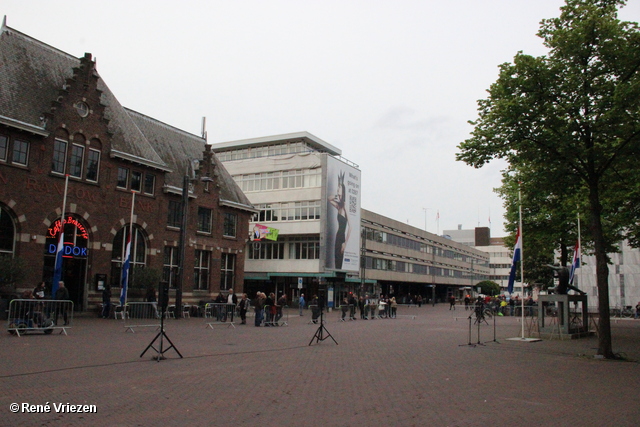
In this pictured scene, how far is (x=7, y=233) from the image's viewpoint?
25547mm

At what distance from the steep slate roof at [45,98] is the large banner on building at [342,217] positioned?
71.7 ft

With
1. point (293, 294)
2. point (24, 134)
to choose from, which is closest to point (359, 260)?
point (293, 294)

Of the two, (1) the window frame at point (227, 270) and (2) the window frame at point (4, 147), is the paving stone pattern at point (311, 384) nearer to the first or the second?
(2) the window frame at point (4, 147)

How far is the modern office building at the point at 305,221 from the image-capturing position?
58.0 meters

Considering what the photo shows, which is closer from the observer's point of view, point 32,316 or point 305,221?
point 32,316

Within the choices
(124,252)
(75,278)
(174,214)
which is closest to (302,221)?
(174,214)

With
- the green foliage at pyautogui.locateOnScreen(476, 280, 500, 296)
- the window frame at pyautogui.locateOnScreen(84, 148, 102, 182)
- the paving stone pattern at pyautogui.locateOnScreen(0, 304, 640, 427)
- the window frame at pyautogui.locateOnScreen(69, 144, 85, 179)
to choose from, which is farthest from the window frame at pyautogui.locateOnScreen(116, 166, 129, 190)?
the green foliage at pyautogui.locateOnScreen(476, 280, 500, 296)

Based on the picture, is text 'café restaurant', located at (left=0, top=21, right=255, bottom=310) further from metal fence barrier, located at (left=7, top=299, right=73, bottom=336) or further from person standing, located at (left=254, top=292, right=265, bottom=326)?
metal fence barrier, located at (left=7, top=299, right=73, bottom=336)

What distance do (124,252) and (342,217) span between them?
3282 cm

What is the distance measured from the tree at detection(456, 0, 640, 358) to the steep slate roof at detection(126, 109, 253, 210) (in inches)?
1010

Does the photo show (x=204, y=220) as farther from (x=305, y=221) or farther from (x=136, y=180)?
(x=305, y=221)

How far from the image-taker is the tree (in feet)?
51.8

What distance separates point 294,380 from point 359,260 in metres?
53.1

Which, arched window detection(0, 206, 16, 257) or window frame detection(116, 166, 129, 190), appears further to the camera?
window frame detection(116, 166, 129, 190)
